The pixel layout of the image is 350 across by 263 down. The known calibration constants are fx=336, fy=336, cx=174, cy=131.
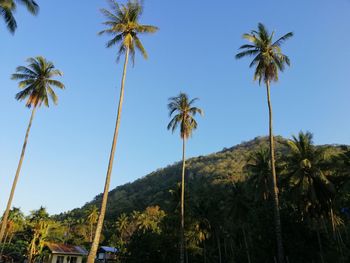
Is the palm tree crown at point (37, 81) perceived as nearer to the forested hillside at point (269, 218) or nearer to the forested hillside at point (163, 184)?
the forested hillside at point (269, 218)

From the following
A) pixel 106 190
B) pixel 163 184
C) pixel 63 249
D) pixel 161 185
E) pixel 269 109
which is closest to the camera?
pixel 106 190

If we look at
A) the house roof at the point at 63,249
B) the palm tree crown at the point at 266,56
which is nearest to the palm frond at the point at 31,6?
the palm tree crown at the point at 266,56

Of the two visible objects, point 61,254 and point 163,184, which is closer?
point 61,254

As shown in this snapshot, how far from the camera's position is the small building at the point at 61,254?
193 feet

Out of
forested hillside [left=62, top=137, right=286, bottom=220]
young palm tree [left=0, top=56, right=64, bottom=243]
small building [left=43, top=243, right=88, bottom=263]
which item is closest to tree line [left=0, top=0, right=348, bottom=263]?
young palm tree [left=0, top=56, right=64, bottom=243]

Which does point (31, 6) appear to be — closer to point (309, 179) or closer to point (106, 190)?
point (106, 190)

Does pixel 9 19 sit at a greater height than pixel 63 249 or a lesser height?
greater

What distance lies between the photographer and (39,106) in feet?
124

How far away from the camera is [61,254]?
197 feet

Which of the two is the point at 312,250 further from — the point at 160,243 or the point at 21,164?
the point at 21,164

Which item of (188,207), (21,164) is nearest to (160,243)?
(188,207)

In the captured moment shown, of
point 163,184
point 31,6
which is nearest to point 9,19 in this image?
point 31,6

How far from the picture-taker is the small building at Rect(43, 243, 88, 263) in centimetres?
5878

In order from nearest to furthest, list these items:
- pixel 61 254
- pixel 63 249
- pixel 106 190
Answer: pixel 106 190 < pixel 61 254 < pixel 63 249
